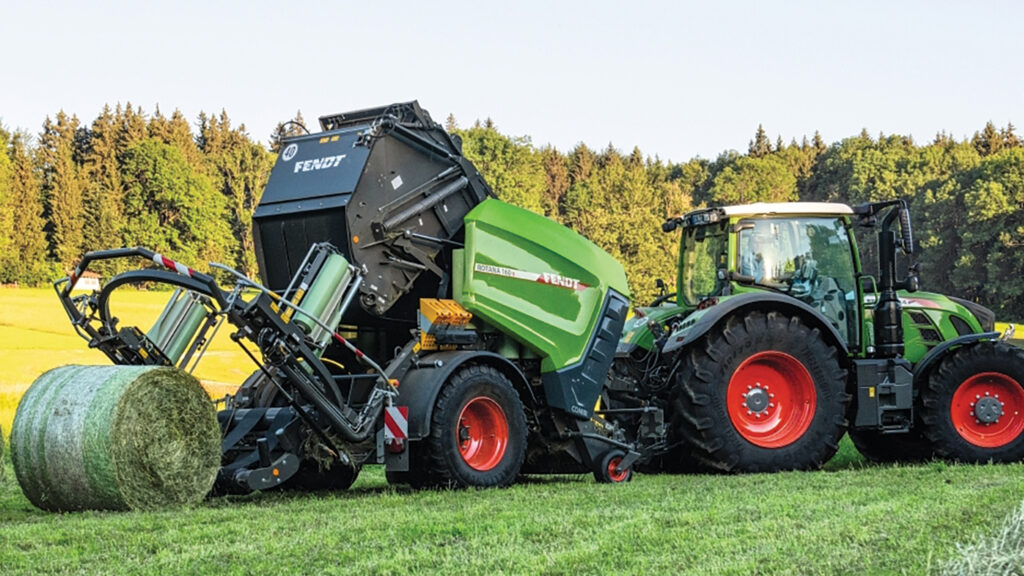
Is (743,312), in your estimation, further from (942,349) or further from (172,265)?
(172,265)

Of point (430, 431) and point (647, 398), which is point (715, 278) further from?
point (430, 431)

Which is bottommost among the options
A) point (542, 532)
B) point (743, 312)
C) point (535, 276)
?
point (542, 532)

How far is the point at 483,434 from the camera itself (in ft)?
35.0

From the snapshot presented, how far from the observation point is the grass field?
20.6 feet

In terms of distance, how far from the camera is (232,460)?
9945 millimetres

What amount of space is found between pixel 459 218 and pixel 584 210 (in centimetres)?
7341

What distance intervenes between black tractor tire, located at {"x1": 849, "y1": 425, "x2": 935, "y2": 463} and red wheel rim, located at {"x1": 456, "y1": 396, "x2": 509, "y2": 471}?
426 cm

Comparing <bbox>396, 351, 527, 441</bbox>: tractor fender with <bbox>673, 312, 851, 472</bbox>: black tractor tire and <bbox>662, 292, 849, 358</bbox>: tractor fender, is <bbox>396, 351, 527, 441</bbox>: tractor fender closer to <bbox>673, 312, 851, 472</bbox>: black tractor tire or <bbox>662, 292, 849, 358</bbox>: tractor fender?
<bbox>662, 292, 849, 358</bbox>: tractor fender

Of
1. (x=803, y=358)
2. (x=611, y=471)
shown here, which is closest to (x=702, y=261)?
(x=803, y=358)

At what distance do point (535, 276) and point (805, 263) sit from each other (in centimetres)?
338

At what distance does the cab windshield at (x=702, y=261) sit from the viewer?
42.9 ft

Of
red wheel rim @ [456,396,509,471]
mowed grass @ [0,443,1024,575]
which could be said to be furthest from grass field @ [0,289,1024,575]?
red wheel rim @ [456,396,509,471]

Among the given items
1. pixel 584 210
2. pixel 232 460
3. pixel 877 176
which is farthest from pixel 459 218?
pixel 877 176

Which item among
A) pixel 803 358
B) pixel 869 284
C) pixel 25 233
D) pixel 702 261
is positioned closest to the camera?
pixel 803 358
